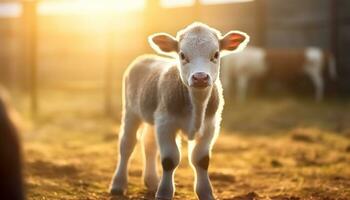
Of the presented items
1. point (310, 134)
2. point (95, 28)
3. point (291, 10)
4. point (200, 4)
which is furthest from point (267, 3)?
point (310, 134)

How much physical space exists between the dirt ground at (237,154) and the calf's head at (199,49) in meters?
1.19

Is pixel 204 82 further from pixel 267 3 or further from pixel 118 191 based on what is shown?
pixel 267 3

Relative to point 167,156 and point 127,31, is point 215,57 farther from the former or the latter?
point 127,31

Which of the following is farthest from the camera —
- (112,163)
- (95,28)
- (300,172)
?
(95,28)

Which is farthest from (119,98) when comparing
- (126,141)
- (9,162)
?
(9,162)

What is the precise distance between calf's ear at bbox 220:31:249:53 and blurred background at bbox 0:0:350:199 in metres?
1.35

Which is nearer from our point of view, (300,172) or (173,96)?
(173,96)

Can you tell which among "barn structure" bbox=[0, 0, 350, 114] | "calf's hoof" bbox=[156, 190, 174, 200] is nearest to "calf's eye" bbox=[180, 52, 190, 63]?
"calf's hoof" bbox=[156, 190, 174, 200]

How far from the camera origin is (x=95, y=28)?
18.9m

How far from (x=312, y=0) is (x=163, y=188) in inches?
430

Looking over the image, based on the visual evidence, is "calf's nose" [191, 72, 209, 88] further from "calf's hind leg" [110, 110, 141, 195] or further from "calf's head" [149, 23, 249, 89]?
"calf's hind leg" [110, 110, 141, 195]

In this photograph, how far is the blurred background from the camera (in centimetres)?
741

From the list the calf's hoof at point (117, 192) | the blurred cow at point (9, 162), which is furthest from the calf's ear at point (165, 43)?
the blurred cow at point (9, 162)

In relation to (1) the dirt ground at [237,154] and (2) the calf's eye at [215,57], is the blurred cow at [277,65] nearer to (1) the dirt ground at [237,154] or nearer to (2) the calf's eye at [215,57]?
(1) the dirt ground at [237,154]
